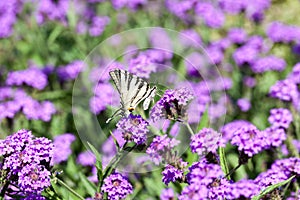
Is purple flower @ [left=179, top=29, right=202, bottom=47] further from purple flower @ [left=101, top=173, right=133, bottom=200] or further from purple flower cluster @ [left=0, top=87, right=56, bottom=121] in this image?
purple flower @ [left=101, top=173, right=133, bottom=200]

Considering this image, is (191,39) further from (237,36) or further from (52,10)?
(52,10)

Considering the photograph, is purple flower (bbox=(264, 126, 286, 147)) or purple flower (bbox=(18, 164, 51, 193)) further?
purple flower (bbox=(264, 126, 286, 147))

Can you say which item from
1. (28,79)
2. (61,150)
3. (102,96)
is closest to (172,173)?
(61,150)

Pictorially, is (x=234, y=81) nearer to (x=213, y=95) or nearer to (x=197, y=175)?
(x=213, y=95)

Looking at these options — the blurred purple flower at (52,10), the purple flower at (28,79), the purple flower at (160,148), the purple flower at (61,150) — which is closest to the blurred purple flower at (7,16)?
the blurred purple flower at (52,10)

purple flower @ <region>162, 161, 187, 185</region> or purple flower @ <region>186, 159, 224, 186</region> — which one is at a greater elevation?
purple flower @ <region>162, 161, 187, 185</region>

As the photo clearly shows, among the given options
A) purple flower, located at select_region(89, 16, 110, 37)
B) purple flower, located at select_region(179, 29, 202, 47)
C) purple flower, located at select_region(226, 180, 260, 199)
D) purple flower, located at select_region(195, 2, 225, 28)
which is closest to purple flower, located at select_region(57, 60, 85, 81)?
purple flower, located at select_region(89, 16, 110, 37)

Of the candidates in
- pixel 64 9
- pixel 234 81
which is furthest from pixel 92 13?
pixel 234 81
